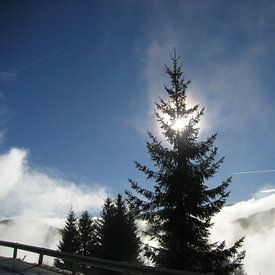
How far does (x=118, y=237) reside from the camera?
38500 millimetres

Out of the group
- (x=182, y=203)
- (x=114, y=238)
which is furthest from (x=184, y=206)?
(x=114, y=238)

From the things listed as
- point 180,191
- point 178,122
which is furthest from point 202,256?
point 178,122

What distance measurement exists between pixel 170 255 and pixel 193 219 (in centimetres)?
199

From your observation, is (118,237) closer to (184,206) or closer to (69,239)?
(69,239)

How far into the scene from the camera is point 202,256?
60.2 feet

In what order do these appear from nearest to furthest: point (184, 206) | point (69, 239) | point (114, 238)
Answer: point (184, 206) < point (114, 238) < point (69, 239)

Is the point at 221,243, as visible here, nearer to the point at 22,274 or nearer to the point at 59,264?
the point at 22,274

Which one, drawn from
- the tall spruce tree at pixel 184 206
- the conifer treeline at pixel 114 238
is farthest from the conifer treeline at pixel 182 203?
the conifer treeline at pixel 114 238

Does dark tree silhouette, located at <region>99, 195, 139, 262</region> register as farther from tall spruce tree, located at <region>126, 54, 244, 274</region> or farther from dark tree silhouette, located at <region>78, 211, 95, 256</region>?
tall spruce tree, located at <region>126, 54, 244, 274</region>

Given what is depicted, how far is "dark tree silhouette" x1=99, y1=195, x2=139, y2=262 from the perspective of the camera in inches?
1483

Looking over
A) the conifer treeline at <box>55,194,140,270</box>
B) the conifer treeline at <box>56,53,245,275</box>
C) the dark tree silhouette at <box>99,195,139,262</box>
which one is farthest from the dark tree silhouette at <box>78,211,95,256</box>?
the conifer treeline at <box>56,53,245,275</box>

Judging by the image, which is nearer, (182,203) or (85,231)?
(182,203)

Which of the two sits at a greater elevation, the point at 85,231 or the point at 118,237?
the point at 85,231

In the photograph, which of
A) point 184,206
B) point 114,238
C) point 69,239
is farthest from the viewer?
point 69,239
